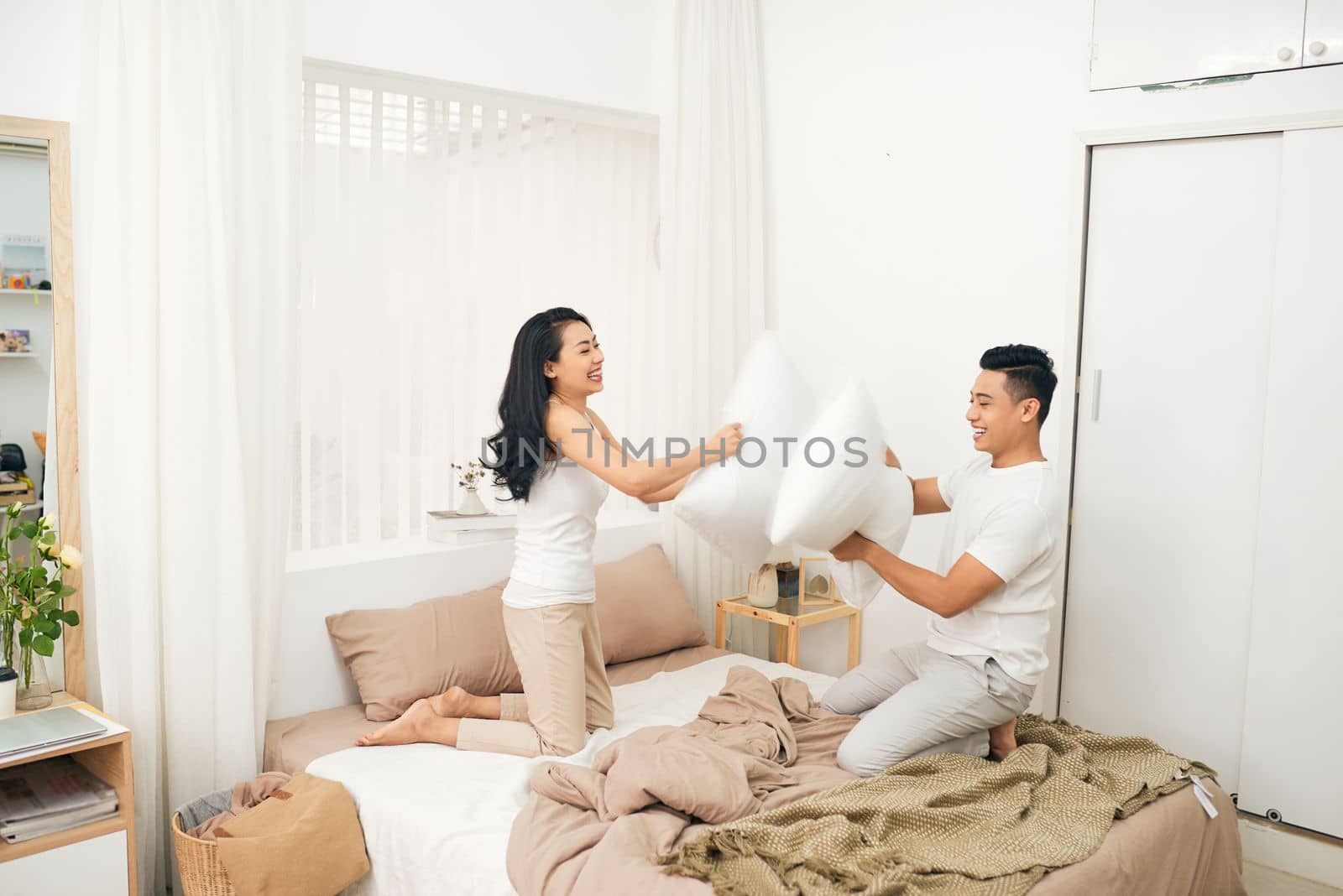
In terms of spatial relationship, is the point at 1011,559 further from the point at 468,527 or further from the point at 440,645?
the point at 468,527

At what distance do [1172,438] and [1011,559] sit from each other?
942 millimetres

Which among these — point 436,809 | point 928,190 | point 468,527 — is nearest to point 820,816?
point 436,809

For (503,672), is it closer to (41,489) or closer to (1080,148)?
(41,489)

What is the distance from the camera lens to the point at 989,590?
7.69 feet

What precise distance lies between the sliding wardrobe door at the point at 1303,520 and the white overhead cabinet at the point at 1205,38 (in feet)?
0.72

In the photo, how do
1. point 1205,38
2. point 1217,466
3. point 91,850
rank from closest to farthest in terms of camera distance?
point 91,850, point 1205,38, point 1217,466

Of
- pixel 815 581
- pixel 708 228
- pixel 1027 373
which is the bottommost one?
pixel 815 581

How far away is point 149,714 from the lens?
2.43 metres

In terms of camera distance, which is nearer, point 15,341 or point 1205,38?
point 15,341

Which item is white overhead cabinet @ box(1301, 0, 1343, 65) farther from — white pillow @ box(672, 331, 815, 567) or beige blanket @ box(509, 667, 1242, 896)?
beige blanket @ box(509, 667, 1242, 896)

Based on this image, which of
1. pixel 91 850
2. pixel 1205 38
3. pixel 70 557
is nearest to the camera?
pixel 91 850

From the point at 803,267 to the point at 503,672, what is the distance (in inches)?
70.7

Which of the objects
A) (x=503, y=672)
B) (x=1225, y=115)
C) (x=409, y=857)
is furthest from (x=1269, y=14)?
(x=409, y=857)

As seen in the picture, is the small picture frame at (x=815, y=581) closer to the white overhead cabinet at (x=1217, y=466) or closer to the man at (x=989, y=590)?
the white overhead cabinet at (x=1217, y=466)
